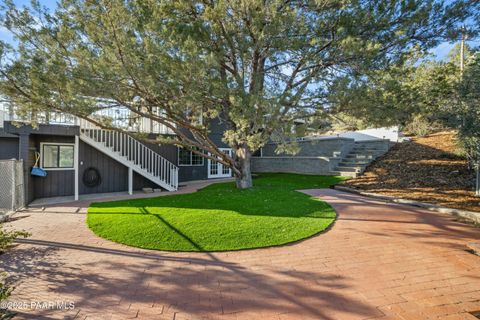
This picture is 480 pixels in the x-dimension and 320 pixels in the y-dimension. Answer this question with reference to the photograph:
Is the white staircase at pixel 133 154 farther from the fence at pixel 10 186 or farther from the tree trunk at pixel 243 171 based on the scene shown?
the tree trunk at pixel 243 171

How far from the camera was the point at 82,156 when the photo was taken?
10680 millimetres

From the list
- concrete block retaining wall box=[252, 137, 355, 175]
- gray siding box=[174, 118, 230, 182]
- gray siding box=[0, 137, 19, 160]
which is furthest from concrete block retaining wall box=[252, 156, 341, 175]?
gray siding box=[0, 137, 19, 160]

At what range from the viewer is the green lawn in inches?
190

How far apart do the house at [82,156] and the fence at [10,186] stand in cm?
58

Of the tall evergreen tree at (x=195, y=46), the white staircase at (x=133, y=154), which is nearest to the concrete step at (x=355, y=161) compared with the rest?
the tall evergreen tree at (x=195, y=46)

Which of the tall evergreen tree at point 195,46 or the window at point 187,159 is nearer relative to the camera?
the tall evergreen tree at point 195,46

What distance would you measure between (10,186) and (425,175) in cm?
1476

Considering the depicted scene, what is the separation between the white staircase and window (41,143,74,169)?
3.75ft

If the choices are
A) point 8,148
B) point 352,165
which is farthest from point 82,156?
point 352,165

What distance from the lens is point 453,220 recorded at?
5.84 metres

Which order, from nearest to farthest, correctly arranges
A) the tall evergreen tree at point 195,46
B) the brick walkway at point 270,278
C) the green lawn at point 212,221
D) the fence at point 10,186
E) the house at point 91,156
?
the brick walkway at point 270,278 < the green lawn at point 212,221 < the tall evergreen tree at point 195,46 < the fence at point 10,186 < the house at point 91,156

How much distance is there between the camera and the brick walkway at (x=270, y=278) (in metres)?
2.73

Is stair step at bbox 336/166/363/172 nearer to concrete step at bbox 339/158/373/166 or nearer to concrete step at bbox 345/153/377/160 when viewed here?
concrete step at bbox 339/158/373/166

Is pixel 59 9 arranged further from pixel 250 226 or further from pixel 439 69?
pixel 439 69
